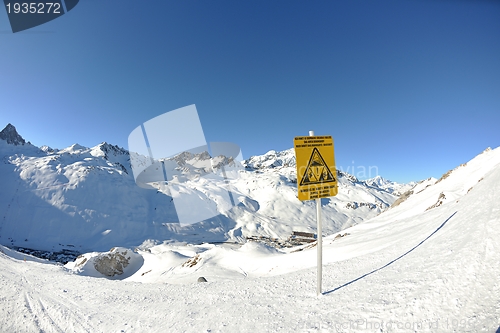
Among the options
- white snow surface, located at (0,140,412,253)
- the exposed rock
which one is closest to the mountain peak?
white snow surface, located at (0,140,412,253)

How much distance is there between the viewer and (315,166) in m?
3.80

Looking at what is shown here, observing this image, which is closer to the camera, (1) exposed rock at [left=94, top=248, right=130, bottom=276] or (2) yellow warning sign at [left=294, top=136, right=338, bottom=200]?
(2) yellow warning sign at [left=294, top=136, right=338, bottom=200]

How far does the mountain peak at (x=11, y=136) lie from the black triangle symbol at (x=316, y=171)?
187 m

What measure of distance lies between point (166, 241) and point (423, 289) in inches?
2941

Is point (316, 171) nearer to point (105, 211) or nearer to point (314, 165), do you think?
point (314, 165)

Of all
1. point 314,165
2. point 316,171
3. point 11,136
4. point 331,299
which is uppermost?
point 11,136

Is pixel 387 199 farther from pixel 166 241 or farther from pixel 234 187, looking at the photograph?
pixel 166 241

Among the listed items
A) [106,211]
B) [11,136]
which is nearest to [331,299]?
[106,211]

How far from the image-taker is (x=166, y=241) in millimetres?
68250

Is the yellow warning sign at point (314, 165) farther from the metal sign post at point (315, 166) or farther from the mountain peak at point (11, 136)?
the mountain peak at point (11, 136)

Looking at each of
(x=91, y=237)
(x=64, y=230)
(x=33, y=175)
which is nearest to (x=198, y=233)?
(x=91, y=237)

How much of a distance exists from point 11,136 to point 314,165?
195 m

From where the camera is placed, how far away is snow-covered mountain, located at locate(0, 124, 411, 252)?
6644 centimetres

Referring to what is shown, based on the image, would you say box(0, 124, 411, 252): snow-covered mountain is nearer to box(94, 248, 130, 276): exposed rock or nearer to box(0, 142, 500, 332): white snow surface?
box(94, 248, 130, 276): exposed rock
